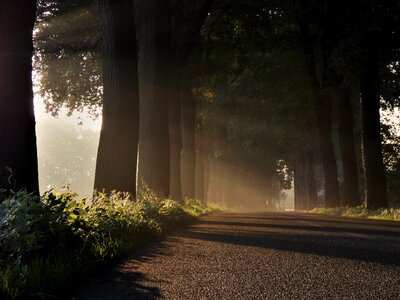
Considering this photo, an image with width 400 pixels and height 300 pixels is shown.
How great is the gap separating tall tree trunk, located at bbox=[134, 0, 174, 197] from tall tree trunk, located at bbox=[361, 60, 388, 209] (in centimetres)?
743

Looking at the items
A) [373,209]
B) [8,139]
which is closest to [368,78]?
[373,209]

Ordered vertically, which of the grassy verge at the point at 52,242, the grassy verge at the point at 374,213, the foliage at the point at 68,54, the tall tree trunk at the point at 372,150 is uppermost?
the foliage at the point at 68,54

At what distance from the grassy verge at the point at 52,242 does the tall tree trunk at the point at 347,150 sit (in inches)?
732

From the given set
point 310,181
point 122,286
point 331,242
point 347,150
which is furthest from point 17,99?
point 310,181

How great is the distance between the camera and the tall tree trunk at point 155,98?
17875 mm

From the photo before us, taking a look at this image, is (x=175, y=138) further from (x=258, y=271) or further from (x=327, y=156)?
(x=258, y=271)

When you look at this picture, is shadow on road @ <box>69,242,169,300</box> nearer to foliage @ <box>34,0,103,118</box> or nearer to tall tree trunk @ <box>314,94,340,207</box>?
foliage @ <box>34,0,103,118</box>

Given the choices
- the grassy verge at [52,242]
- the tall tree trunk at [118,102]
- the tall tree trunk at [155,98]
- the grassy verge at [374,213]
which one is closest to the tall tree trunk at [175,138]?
the tall tree trunk at [155,98]

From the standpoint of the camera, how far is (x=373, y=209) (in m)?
20.9

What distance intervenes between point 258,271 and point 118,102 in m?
7.27

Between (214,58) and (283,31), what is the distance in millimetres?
4737

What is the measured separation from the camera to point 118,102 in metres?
12.7

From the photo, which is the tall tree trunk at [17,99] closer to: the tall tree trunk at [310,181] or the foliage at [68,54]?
the foliage at [68,54]

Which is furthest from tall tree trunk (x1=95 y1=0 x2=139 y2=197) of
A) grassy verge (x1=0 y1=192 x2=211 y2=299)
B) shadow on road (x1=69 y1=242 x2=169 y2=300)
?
shadow on road (x1=69 y1=242 x2=169 y2=300)
